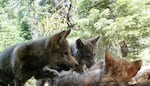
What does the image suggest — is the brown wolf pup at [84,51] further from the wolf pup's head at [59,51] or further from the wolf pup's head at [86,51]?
the wolf pup's head at [59,51]

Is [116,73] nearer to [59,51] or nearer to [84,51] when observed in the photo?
[59,51]

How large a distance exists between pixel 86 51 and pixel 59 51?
9.0 inches

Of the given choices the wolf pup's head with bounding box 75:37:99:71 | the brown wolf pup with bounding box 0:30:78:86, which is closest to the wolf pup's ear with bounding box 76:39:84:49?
the wolf pup's head with bounding box 75:37:99:71

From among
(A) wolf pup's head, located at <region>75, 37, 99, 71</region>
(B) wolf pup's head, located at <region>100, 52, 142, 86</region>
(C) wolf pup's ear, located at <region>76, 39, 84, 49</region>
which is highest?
(B) wolf pup's head, located at <region>100, 52, 142, 86</region>

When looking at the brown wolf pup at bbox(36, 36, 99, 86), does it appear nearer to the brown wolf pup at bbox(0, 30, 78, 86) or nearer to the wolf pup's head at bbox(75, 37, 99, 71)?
the wolf pup's head at bbox(75, 37, 99, 71)

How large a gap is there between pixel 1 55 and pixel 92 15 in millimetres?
1737

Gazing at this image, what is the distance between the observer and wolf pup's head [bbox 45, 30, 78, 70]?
28.9 inches

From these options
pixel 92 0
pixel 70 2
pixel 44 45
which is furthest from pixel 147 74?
pixel 92 0

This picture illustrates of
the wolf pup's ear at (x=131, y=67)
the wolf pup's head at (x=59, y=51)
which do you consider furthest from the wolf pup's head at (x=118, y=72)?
the wolf pup's head at (x=59, y=51)

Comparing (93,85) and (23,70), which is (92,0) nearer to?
(23,70)

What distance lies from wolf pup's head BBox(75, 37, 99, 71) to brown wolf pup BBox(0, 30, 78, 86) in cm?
17

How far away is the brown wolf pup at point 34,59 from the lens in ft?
2.42

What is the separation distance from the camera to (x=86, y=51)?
978 millimetres

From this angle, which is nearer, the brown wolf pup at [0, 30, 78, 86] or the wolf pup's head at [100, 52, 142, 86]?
the wolf pup's head at [100, 52, 142, 86]
